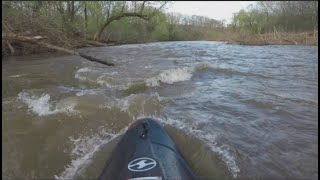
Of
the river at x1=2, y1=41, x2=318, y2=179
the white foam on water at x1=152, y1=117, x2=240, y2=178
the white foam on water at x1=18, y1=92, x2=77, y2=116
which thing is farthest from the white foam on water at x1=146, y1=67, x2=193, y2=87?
the white foam on water at x1=152, y1=117, x2=240, y2=178

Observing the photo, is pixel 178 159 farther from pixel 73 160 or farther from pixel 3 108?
pixel 3 108

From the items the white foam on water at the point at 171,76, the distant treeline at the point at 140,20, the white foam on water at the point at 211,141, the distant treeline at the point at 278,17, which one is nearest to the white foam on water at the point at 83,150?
the white foam on water at the point at 211,141

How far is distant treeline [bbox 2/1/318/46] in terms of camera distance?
1176 centimetres

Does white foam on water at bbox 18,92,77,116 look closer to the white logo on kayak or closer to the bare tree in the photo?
the white logo on kayak

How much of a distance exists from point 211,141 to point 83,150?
150 centimetres

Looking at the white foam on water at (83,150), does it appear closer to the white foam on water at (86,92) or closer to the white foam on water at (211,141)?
the white foam on water at (211,141)

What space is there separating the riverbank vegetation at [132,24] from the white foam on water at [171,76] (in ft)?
7.12

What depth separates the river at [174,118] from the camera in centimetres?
411

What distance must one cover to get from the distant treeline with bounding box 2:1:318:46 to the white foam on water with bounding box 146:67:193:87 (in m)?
3.53

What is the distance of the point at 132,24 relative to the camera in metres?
33.9

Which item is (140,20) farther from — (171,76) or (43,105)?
(43,105)

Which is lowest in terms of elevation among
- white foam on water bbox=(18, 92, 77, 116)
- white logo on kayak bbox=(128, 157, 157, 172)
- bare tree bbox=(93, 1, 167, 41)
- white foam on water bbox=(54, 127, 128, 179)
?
white foam on water bbox=(54, 127, 128, 179)

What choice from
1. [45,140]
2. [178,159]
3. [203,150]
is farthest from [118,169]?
[45,140]

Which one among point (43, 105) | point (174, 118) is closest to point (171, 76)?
point (174, 118)
